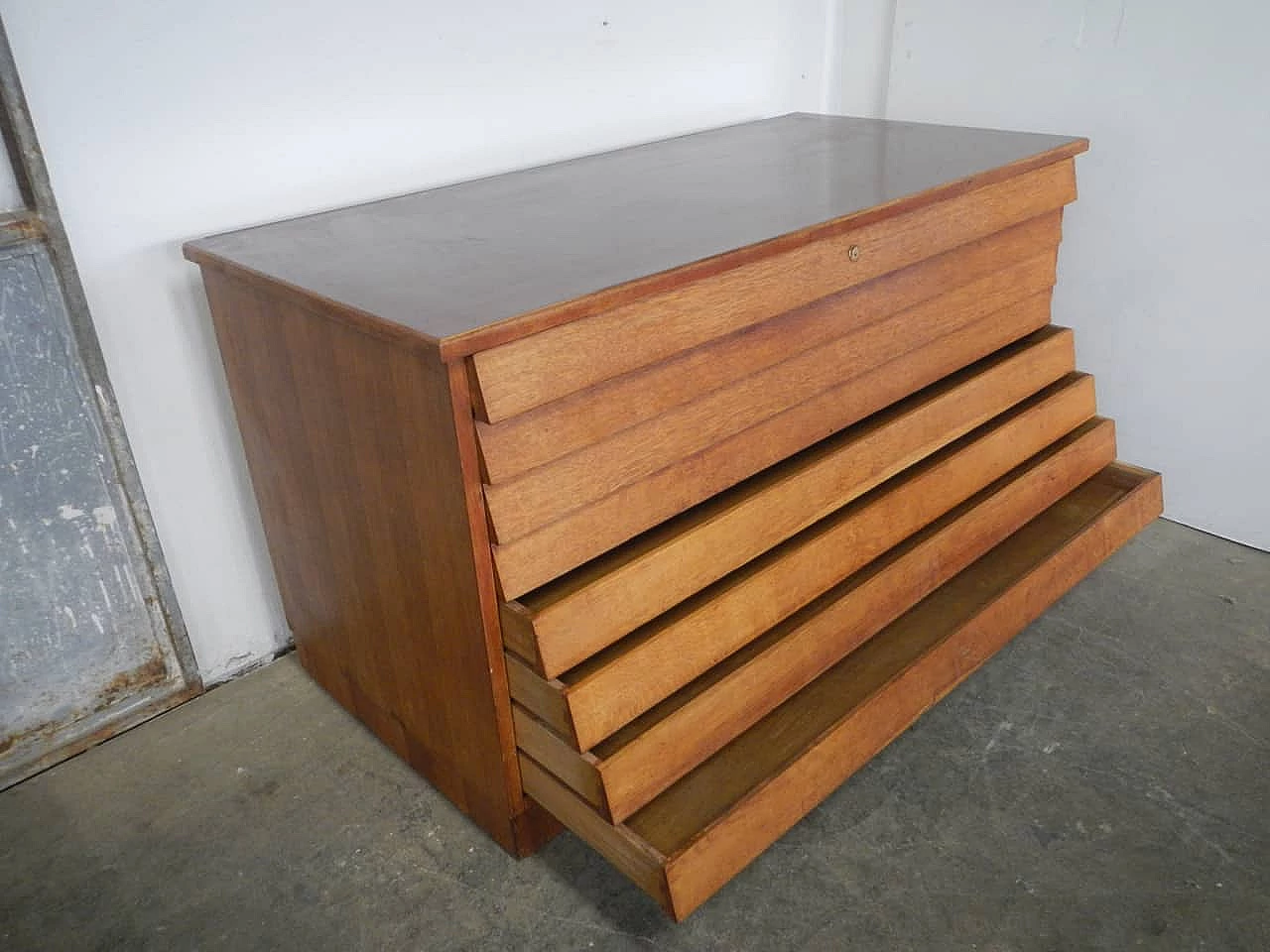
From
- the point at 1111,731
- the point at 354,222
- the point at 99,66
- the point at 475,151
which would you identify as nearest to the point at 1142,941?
the point at 1111,731

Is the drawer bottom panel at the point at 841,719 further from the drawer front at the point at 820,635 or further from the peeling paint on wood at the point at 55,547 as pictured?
the peeling paint on wood at the point at 55,547

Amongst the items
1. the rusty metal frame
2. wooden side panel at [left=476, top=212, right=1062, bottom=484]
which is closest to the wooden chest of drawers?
wooden side panel at [left=476, top=212, right=1062, bottom=484]

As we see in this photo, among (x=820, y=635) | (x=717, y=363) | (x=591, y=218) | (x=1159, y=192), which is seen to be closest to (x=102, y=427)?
(x=591, y=218)

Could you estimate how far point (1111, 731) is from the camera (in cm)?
129

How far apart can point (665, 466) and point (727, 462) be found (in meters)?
0.09

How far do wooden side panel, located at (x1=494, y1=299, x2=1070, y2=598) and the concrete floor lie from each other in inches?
15.6

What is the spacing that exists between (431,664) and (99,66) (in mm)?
750

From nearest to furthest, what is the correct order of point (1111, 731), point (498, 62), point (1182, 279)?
point (1111, 731) < point (498, 62) < point (1182, 279)

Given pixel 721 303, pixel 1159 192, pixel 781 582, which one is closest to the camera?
pixel 721 303

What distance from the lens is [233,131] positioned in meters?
1.24

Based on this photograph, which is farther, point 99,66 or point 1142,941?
point 99,66

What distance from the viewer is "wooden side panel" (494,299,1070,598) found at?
97 centimetres

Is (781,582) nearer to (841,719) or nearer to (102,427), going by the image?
(841,719)

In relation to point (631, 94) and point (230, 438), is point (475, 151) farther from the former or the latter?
point (230, 438)
